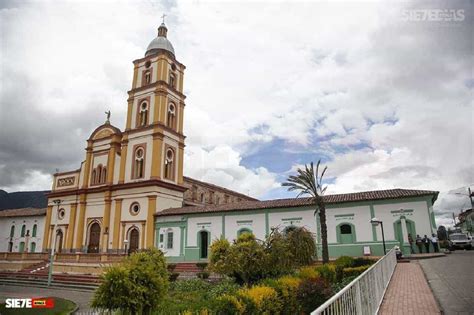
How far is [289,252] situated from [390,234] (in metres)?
11.9

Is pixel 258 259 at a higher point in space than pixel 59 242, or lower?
lower

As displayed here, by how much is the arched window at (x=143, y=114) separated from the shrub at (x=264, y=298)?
97.2 feet

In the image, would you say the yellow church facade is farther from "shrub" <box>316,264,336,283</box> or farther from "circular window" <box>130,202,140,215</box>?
"shrub" <box>316,264,336,283</box>

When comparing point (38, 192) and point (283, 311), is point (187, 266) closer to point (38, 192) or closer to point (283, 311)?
point (283, 311)

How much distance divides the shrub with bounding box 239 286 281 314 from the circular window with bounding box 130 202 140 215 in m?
25.9

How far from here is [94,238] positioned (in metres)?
32.8

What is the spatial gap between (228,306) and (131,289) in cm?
348

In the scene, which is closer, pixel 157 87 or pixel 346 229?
pixel 346 229

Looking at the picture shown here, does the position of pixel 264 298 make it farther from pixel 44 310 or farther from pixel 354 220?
pixel 354 220

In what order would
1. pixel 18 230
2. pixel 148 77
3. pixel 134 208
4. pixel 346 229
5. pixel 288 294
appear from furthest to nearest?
1. pixel 18 230
2. pixel 148 77
3. pixel 134 208
4. pixel 346 229
5. pixel 288 294

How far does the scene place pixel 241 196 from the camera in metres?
54.1

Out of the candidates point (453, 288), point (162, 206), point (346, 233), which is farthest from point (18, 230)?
point (453, 288)

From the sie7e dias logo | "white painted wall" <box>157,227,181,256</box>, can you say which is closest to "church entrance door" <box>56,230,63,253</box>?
"white painted wall" <box>157,227,181,256</box>

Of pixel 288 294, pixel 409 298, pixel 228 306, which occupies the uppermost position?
pixel 228 306
